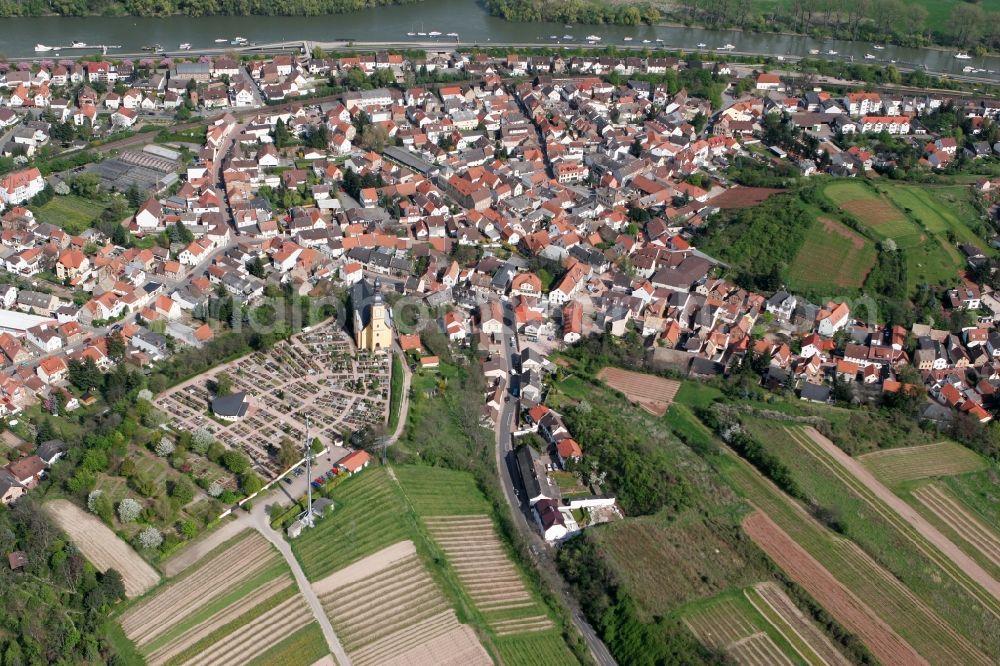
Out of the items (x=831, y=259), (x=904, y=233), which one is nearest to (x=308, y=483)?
(x=831, y=259)

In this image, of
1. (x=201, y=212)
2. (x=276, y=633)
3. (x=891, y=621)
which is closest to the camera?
(x=276, y=633)

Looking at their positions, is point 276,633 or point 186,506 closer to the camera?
point 276,633

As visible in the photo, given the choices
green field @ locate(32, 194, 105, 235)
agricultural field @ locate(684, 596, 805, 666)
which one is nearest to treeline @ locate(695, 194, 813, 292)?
agricultural field @ locate(684, 596, 805, 666)

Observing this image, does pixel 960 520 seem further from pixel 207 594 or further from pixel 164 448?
pixel 164 448

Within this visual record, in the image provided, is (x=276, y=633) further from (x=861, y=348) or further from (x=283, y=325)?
(x=861, y=348)

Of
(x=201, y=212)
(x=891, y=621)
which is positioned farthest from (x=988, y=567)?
(x=201, y=212)
